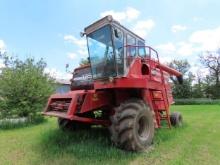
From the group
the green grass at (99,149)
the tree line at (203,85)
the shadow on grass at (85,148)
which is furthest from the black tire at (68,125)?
the tree line at (203,85)

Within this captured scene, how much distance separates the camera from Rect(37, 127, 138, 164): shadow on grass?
5980 mm

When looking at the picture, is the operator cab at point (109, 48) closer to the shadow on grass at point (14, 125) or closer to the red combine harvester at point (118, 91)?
the red combine harvester at point (118, 91)

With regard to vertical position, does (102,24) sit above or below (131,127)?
above

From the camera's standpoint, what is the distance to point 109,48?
23.2 ft

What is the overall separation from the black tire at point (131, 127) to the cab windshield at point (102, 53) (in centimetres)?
91

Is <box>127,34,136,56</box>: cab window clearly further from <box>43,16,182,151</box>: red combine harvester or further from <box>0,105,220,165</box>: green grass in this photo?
<box>0,105,220,165</box>: green grass

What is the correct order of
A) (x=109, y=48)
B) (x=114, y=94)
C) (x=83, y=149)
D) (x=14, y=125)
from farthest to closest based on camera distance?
(x=14, y=125) < (x=114, y=94) < (x=109, y=48) < (x=83, y=149)

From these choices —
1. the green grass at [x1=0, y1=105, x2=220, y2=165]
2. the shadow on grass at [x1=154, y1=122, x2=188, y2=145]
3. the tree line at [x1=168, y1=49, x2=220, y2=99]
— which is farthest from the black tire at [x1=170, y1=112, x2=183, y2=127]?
the tree line at [x1=168, y1=49, x2=220, y2=99]

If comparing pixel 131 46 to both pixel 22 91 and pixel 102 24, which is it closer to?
pixel 102 24

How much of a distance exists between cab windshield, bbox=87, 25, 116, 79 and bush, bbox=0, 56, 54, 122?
5770mm

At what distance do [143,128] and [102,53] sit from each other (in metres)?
2.02

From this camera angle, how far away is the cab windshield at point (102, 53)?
702cm

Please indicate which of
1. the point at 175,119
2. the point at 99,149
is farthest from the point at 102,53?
the point at 175,119

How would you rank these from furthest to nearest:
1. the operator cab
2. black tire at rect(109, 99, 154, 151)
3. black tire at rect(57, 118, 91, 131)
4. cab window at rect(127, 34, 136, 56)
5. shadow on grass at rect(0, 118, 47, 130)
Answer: shadow on grass at rect(0, 118, 47, 130)
black tire at rect(57, 118, 91, 131)
cab window at rect(127, 34, 136, 56)
the operator cab
black tire at rect(109, 99, 154, 151)
